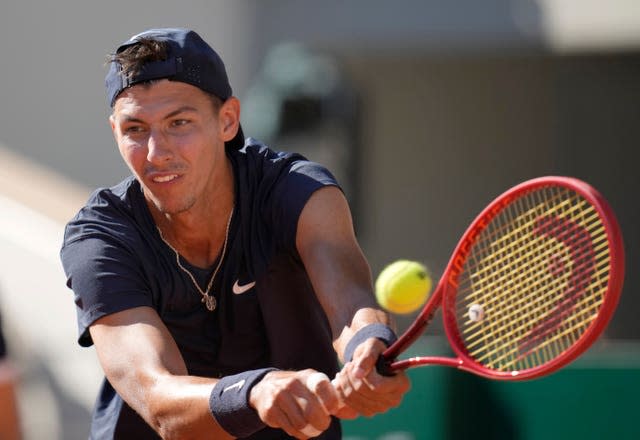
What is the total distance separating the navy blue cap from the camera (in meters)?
3.30

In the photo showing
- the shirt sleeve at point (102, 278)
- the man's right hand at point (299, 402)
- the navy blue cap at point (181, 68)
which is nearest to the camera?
the man's right hand at point (299, 402)

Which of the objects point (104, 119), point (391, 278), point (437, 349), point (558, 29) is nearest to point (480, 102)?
point (558, 29)

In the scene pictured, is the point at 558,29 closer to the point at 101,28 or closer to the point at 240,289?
the point at 101,28

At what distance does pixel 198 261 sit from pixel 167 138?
1.33ft

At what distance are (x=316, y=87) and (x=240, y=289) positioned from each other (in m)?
5.14

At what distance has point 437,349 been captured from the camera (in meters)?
5.81

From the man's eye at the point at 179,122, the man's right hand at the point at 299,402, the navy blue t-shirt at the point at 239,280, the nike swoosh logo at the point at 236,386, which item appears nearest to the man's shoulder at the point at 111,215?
the navy blue t-shirt at the point at 239,280

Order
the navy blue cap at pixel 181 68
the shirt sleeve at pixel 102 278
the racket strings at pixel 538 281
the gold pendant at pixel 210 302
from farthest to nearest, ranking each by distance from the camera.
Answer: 1. the gold pendant at pixel 210 302
2. the navy blue cap at pixel 181 68
3. the shirt sleeve at pixel 102 278
4. the racket strings at pixel 538 281

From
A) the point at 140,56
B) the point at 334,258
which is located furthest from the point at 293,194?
the point at 140,56

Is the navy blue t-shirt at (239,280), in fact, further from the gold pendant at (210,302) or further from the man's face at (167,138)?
the man's face at (167,138)

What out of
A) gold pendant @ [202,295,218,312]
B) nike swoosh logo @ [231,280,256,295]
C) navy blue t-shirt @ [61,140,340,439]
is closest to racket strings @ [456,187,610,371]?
navy blue t-shirt @ [61,140,340,439]

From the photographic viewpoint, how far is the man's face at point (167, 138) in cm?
328

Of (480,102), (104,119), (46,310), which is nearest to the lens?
(46,310)

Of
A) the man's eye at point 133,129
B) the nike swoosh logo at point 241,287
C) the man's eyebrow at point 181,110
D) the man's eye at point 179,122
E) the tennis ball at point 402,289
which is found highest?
the man's eyebrow at point 181,110
